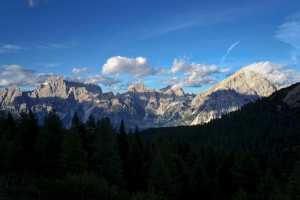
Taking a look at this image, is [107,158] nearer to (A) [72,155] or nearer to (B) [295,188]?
(A) [72,155]

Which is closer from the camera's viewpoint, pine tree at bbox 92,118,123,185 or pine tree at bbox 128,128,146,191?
pine tree at bbox 92,118,123,185

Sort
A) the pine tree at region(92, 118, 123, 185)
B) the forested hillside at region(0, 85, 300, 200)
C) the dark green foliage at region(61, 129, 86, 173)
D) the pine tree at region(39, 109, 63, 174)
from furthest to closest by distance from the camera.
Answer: the pine tree at region(39, 109, 63, 174), the pine tree at region(92, 118, 123, 185), the dark green foliage at region(61, 129, 86, 173), the forested hillside at region(0, 85, 300, 200)

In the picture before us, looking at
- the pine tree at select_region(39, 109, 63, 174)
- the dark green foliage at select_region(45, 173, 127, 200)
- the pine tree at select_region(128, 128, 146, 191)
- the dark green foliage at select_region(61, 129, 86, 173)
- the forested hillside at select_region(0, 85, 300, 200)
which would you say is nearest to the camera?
the dark green foliage at select_region(45, 173, 127, 200)

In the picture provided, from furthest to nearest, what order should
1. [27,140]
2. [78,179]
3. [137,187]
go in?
1. [137,187]
2. [27,140]
3. [78,179]

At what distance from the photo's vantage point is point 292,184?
3762 centimetres

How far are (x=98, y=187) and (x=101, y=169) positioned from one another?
32463 millimetres

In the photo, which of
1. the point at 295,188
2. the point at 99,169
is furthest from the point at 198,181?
the point at 295,188

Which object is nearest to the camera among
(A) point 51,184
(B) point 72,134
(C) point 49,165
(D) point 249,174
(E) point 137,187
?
(A) point 51,184

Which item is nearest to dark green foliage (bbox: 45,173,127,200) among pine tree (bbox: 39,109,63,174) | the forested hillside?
the forested hillside

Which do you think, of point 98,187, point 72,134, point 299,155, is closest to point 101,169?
point 72,134

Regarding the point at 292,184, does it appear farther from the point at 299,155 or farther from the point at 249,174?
the point at 299,155

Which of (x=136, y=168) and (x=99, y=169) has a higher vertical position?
(x=99, y=169)

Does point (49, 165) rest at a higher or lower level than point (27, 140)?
lower

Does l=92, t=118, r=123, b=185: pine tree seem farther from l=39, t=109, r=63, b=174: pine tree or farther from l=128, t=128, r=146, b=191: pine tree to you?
l=128, t=128, r=146, b=191: pine tree
